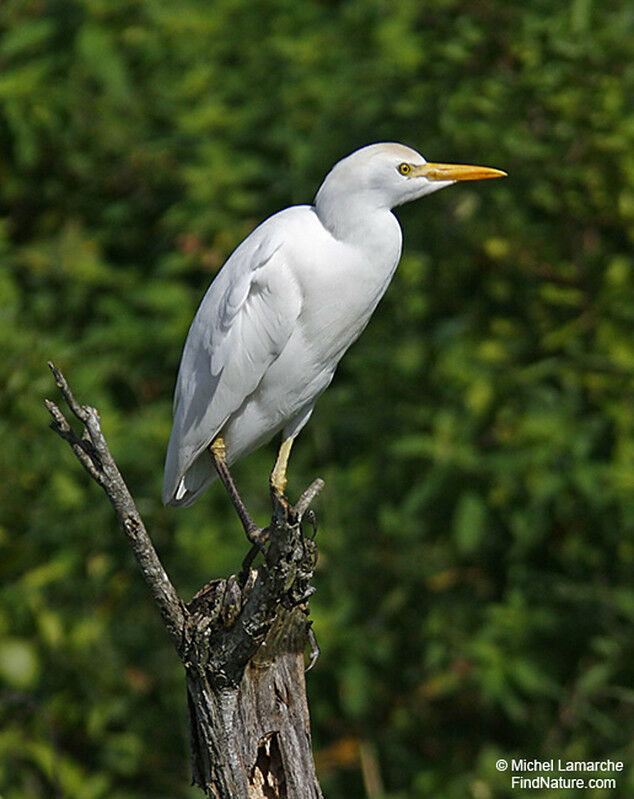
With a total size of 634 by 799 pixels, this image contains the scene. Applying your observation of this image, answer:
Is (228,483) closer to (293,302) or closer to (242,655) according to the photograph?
(293,302)

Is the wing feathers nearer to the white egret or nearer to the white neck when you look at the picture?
the white egret

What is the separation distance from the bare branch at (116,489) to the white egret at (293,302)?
2.03 ft

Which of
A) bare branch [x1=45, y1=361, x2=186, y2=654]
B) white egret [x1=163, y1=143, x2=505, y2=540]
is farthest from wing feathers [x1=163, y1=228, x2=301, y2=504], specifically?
bare branch [x1=45, y1=361, x2=186, y2=654]

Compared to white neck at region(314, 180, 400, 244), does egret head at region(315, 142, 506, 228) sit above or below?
above

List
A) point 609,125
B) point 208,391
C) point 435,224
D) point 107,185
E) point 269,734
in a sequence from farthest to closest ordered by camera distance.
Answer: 1. point 107,185
2. point 435,224
3. point 609,125
4. point 208,391
5. point 269,734

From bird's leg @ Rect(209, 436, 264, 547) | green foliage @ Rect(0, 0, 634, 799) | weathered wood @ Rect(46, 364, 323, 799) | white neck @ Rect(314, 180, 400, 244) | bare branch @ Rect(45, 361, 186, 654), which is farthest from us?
green foliage @ Rect(0, 0, 634, 799)

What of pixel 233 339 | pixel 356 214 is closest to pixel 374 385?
pixel 233 339

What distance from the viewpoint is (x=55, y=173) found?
188 inches

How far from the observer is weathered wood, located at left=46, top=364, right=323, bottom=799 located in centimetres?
237

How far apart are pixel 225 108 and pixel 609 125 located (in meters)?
1.41

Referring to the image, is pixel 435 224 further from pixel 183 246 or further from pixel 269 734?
pixel 269 734

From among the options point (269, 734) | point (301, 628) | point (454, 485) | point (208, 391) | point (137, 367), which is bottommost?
point (269, 734)

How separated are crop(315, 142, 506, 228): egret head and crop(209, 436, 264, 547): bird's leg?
0.67 metres

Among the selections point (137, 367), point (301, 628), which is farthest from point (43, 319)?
point (301, 628)
